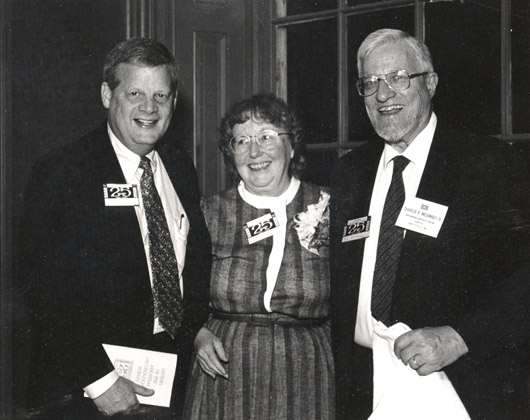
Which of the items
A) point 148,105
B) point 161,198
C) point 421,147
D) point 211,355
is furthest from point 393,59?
point 211,355

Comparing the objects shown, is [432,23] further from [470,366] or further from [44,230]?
[44,230]

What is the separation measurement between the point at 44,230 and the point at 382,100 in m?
1.28

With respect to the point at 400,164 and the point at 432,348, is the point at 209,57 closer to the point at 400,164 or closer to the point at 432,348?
the point at 400,164

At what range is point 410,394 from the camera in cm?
226

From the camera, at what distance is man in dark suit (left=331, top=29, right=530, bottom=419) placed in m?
2.24

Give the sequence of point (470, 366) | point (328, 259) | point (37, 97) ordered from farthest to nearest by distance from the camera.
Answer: point (37, 97) → point (328, 259) → point (470, 366)

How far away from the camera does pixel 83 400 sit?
2494 mm

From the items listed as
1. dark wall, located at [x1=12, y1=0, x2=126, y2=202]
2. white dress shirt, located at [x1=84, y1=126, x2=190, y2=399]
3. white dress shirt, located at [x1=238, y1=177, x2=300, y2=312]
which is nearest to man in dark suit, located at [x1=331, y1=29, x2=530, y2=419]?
white dress shirt, located at [x1=238, y1=177, x2=300, y2=312]

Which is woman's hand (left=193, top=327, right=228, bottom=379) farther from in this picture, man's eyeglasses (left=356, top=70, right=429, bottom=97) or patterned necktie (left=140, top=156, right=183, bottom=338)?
man's eyeglasses (left=356, top=70, right=429, bottom=97)

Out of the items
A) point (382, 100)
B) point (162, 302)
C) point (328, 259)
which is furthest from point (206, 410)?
point (382, 100)

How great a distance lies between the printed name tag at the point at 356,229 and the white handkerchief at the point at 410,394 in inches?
15.4

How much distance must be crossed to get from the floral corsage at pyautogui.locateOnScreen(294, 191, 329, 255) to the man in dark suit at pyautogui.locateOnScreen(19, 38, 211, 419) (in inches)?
14.8

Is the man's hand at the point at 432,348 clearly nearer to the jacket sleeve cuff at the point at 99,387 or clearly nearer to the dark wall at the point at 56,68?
the jacket sleeve cuff at the point at 99,387

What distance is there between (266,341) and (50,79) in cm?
150
